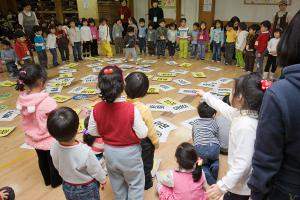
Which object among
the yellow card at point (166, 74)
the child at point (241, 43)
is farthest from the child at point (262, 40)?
the yellow card at point (166, 74)

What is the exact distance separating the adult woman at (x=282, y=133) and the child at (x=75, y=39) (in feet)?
21.7

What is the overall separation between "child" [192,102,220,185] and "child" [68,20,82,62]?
5.30m

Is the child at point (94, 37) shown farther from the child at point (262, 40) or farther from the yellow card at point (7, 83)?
the child at point (262, 40)

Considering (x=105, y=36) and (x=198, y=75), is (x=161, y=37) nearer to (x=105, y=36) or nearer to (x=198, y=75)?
(x=105, y=36)

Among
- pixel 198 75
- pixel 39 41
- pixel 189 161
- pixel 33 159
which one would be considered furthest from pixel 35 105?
pixel 39 41

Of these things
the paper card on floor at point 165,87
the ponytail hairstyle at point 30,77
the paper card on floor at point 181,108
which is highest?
the ponytail hairstyle at point 30,77

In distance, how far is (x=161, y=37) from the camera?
726 centimetres

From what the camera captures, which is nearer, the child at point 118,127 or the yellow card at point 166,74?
the child at point 118,127

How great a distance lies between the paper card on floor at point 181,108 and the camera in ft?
13.3

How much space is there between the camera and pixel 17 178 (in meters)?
2.74

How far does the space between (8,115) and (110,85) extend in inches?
121

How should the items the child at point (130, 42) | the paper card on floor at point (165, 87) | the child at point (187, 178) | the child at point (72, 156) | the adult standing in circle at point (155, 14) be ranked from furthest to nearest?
1. the adult standing in circle at point (155, 14)
2. the child at point (130, 42)
3. the paper card on floor at point (165, 87)
4. the child at point (187, 178)
5. the child at point (72, 156)

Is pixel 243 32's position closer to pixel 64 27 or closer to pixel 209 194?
pixel 64 27

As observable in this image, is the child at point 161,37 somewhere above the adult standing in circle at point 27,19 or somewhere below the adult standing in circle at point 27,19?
below
